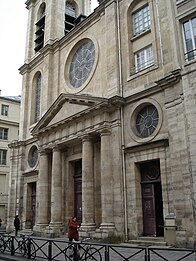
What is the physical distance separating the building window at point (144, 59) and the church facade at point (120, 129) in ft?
0.19

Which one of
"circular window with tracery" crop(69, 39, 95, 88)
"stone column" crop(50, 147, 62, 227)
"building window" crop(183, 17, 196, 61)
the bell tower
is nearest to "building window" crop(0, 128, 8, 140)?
the bell tower

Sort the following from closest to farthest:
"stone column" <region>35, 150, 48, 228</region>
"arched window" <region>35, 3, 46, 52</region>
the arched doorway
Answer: the arched doorway, "stone column" <region>35, 150, 48, 228</region>, "arched window" <region>35, 3, 46, 52</region>

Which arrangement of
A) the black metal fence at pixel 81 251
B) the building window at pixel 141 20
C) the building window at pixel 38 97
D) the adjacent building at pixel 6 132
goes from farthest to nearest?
the adjacent building at pixel 6 132, the building window at pixel 38 97, the building window at pixel 141 20, the black metal fence at pixel 81 251

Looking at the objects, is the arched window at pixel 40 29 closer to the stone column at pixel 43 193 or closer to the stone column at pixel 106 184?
the stone column at pixel 43 193

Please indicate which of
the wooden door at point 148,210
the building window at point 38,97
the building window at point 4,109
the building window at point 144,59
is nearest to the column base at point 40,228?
the wooden door at point 148,210

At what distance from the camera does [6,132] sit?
34656 millimetres

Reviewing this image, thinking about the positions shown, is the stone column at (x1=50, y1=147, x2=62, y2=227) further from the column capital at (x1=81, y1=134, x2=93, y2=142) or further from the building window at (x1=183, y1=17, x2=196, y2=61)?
A: the building window at (x1=183, y1=17, x2=196, y2=61)

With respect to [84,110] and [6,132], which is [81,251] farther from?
[6,132]

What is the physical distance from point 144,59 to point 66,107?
538 cm

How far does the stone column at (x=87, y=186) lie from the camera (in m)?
14.8

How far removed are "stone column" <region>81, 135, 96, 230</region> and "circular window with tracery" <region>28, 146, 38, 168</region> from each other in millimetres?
7383

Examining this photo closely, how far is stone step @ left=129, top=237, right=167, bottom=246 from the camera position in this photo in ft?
38.6

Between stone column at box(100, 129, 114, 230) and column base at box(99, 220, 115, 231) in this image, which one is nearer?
column base at box(99, 220, 115, 231)

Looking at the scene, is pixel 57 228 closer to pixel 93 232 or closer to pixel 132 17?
pixel 93 232
